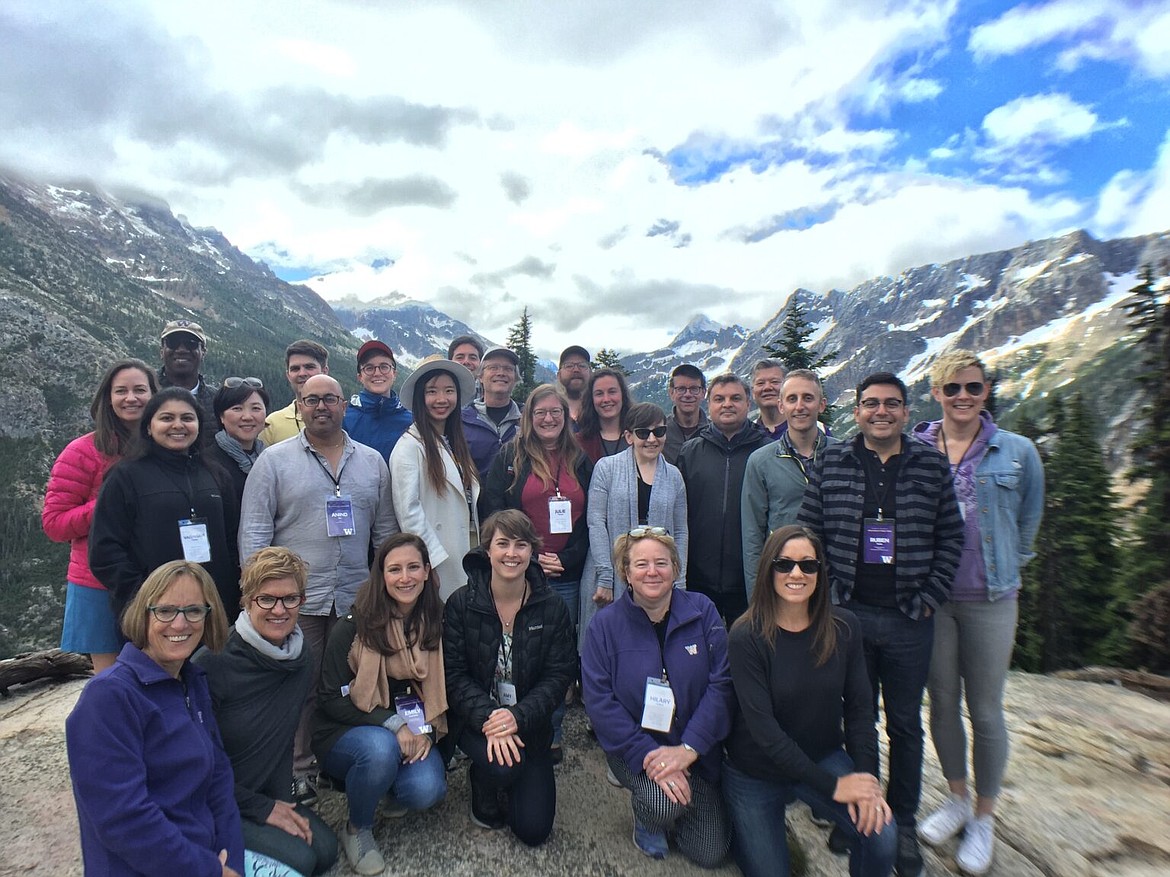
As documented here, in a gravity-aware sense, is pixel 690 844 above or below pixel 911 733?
below

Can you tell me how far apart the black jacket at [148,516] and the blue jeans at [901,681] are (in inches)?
171

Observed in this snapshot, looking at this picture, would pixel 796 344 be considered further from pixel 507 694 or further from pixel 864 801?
pixel 864 801

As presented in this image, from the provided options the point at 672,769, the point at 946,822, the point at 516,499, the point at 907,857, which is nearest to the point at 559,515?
the point at 516,499

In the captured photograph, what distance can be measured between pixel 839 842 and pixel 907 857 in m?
0.41

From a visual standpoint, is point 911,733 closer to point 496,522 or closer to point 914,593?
point 914,593

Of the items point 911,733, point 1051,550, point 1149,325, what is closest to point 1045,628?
point 1051,550

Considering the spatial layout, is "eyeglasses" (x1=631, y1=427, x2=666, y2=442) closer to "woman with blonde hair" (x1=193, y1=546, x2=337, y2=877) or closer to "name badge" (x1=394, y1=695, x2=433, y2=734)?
"name badge" (x1=394, y1=695, x2=433, y2=734)

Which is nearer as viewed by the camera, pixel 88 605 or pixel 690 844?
pixel 690 844

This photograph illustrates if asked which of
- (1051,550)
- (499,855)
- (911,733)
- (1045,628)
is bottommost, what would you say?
(1045,628)

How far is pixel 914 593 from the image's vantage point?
11.6ft

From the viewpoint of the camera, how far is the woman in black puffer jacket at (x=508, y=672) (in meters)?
3.89

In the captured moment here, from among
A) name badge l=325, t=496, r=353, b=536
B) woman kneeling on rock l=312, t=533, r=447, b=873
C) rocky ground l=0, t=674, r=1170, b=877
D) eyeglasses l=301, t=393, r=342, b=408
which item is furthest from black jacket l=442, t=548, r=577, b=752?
eyeglasses l=301, t=393, r=342, b=408

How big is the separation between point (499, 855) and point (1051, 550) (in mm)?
33442

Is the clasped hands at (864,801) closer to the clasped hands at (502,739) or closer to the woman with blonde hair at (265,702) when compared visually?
the clasped hands at (502,739)
